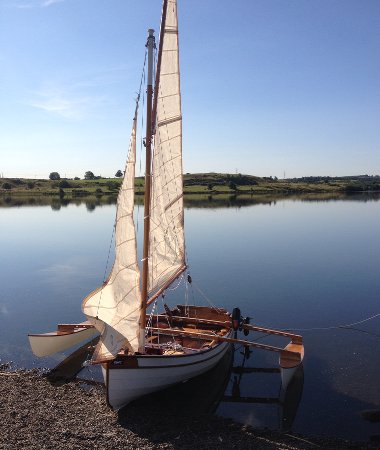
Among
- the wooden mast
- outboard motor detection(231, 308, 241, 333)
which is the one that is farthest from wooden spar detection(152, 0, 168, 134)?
outboard motor detection(231, 308, 241, 333)

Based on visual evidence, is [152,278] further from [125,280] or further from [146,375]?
[146,375]

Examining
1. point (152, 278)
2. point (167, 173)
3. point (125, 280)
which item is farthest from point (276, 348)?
point (167, 173)

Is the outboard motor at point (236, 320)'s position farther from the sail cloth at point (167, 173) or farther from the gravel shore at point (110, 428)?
the gravel shore at point (110, 428)

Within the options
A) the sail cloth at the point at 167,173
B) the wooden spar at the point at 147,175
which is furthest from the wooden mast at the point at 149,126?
the sail cloth at the point at 167,173

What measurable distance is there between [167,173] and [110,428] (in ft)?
36.2

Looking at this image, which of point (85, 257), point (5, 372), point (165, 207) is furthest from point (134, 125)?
point (85, 257)

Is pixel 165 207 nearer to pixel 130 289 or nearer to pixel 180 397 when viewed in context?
pixel 130 289

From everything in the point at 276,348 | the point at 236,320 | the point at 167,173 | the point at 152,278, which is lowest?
the point at 276,348

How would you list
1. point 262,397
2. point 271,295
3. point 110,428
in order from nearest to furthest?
1. point 110,428
2. point 262,397
3. point 271,295

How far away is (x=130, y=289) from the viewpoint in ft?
60.2

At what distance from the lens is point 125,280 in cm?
1844

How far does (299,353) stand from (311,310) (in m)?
11.4

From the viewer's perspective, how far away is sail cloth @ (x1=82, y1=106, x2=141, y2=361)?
17875 mm

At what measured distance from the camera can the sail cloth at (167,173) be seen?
18453 mm
